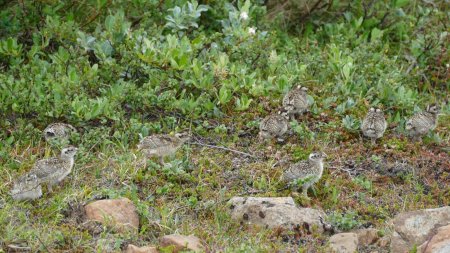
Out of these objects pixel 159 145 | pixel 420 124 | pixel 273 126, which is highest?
pixel 159 145

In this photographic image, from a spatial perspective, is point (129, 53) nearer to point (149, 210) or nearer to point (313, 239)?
point (149, 210)

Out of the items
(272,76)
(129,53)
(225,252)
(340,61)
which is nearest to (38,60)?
(129,53)

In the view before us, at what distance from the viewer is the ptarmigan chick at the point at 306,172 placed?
10.3 metres

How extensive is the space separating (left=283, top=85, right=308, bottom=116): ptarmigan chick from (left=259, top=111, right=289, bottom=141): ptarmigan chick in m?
0.34

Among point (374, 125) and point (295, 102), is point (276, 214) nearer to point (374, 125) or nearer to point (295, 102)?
point (374, 125)

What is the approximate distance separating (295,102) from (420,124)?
1.59m

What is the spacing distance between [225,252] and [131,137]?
305 cm

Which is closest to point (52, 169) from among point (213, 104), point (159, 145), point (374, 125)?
→ point (159, 145)

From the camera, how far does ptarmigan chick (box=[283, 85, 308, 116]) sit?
39.1ft

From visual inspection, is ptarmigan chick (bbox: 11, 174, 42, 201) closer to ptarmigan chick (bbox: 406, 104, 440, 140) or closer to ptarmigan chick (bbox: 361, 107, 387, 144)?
ptarmigan chick (bbox: 361, 107, 387, 144)

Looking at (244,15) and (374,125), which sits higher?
(244,15)

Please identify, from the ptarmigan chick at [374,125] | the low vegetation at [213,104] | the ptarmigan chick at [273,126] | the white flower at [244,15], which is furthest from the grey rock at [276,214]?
the white flower at [244,15]

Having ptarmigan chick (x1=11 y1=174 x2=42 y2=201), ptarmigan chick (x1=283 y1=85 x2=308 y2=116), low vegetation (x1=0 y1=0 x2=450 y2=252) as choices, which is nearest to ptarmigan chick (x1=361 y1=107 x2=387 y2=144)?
low vegetation (x1=0 y1=0 x2=450 y2=252)

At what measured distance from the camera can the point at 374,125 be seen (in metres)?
11.6
